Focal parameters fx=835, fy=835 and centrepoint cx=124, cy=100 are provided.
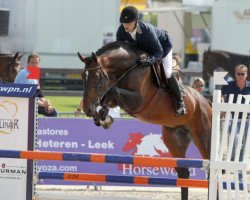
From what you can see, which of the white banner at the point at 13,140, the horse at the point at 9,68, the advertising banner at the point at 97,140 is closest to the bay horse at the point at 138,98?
the white banner at the point at 13,140

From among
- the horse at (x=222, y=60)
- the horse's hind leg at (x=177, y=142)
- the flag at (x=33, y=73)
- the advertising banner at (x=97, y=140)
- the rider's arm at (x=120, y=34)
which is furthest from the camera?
the horse at (x=222, y=60)

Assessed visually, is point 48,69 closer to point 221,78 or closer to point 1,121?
point 1,121

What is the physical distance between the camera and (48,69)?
24359 millimetres

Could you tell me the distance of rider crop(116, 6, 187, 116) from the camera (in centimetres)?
895

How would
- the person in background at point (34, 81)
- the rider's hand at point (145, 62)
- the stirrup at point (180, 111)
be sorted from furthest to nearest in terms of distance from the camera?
1. the person in background at point (34, 81)
2. the stirrup at point (180, 111)
3. the rider's hand at point (145, 62)

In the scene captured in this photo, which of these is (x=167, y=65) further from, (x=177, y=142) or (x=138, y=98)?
(x=177, y=142)

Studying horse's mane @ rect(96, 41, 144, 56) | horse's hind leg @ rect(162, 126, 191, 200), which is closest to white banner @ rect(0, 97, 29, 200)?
horse's mane @ rect(96, 41, 144, 56)

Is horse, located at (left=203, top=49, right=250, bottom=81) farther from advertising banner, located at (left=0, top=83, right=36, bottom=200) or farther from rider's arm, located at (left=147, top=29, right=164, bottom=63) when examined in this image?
advertising banner, located at (left=0, top=83, right=36, bottom=200)

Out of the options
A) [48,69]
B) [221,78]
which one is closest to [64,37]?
[48,69]

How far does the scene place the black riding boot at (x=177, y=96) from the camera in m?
9.33

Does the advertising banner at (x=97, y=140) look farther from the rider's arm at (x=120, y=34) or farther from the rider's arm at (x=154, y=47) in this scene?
the rider's arm at (x=154, y=47)

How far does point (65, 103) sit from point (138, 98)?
13581mm

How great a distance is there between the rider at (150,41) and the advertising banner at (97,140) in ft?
5.03

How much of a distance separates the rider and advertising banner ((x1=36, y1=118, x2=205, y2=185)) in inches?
60.4
